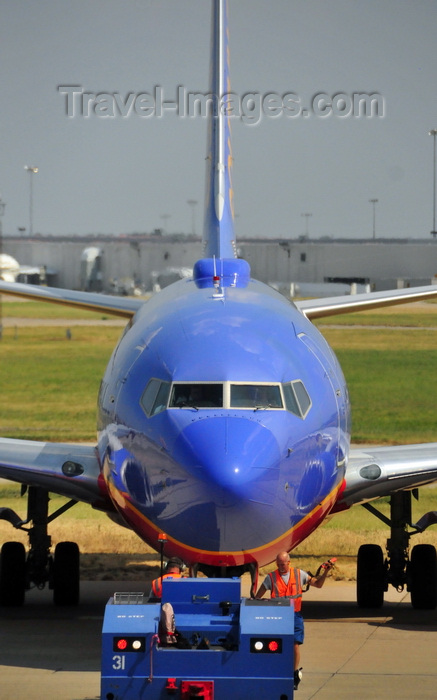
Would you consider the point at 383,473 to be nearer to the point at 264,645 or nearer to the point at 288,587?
the point at 288,587

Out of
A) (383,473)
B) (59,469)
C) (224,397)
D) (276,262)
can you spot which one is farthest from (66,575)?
(276,262)

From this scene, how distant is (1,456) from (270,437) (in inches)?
236

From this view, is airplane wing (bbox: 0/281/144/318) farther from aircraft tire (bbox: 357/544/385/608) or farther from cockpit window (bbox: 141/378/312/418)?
cockpit window (bbox: 141/378/312/418)

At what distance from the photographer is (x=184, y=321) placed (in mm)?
16406

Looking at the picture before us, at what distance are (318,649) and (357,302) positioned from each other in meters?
8.72

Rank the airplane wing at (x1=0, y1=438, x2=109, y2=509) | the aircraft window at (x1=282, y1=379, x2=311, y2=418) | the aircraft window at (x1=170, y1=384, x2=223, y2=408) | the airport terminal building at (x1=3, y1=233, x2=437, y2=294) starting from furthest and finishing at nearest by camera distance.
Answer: the airport terminal building at (x1=3, y1=233, x2=437, y2=294), the airplane wing at (x1=0, y1=438, x2=109, y2=509), the aircraft window at (x1=282, y1=379, x2=311, y2=418), the aircraft window at (x1=170, y1=384, x2=223, y2=408)

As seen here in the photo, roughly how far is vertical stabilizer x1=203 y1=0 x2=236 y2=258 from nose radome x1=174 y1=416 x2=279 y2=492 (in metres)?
11.3

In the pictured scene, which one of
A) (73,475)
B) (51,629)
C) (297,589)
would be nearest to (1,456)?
(73,475)

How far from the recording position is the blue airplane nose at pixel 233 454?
13484mm

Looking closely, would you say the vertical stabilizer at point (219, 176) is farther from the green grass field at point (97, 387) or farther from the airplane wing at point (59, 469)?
the airplane wing at point (59, 469)

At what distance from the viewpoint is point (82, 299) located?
2356 centimetres

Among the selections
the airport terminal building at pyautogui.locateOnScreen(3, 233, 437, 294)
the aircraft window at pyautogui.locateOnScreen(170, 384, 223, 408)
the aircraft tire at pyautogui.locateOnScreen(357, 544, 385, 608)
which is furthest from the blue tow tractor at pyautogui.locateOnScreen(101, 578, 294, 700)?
the airport terminal building at pyautogui.locateOnScreen(3, 233, 437, 294)

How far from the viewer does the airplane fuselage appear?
1379 centimetres

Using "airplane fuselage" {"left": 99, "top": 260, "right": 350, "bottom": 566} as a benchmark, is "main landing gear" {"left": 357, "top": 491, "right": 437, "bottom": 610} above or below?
below
